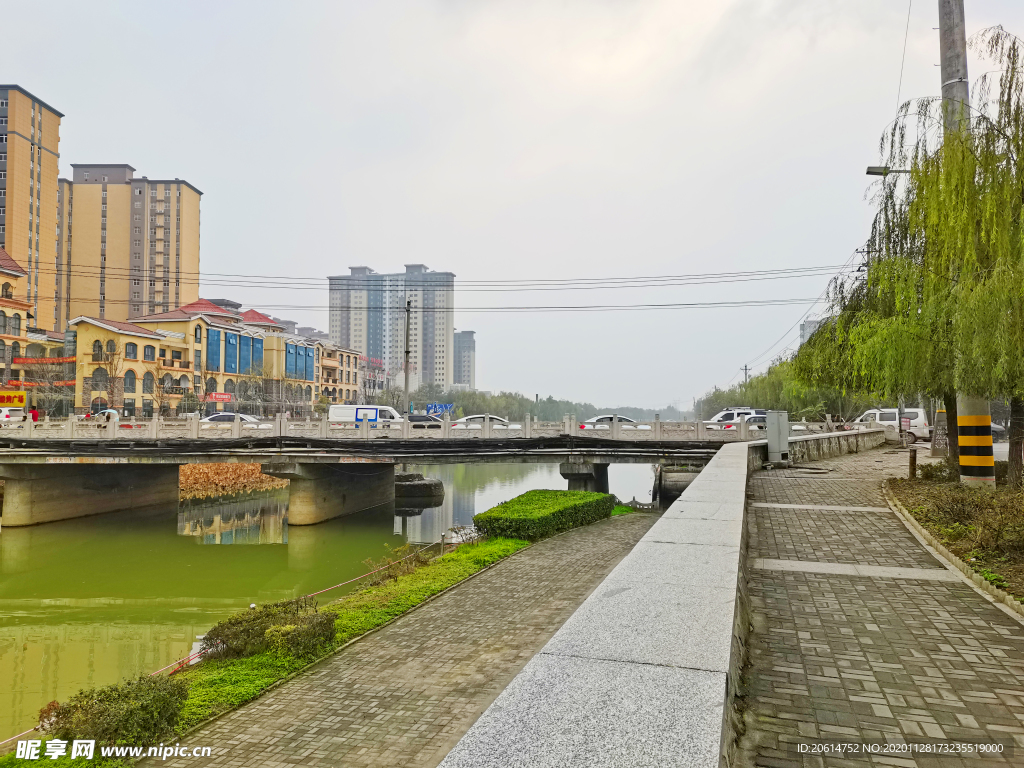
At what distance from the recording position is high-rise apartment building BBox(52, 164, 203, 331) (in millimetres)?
86188

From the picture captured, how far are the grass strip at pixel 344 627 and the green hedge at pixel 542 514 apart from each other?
0.69 meters

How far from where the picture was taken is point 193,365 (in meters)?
58.8

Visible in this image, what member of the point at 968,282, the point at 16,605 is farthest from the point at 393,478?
the point at 968,282

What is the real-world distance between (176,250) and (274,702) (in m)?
94.4

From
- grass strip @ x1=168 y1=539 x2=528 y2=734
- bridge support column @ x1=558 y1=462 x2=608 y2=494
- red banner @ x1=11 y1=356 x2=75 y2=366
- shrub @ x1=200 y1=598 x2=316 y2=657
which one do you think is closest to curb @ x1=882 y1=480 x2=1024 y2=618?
grass strip @ x1=168 y1=539 x2=528 y2=734

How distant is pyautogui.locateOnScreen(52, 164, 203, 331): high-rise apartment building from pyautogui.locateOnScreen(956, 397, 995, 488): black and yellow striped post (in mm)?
91971

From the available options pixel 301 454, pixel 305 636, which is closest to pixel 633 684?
pixel 305 636

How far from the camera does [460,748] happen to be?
2.12 meters

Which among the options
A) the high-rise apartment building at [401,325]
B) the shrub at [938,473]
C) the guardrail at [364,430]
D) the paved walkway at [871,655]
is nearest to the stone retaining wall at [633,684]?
the paved walkway at [871,655]

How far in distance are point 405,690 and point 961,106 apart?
11.5 meters

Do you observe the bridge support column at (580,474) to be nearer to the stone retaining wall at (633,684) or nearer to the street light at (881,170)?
the street light at (881,170)

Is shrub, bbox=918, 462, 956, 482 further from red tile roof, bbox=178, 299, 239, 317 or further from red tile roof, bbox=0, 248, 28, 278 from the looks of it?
red tile roof, bbox=178, 299, 239, 317

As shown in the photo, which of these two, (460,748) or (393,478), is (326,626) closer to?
(460,748)

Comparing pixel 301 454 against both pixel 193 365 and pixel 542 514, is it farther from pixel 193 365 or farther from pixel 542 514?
pixel 193 365
